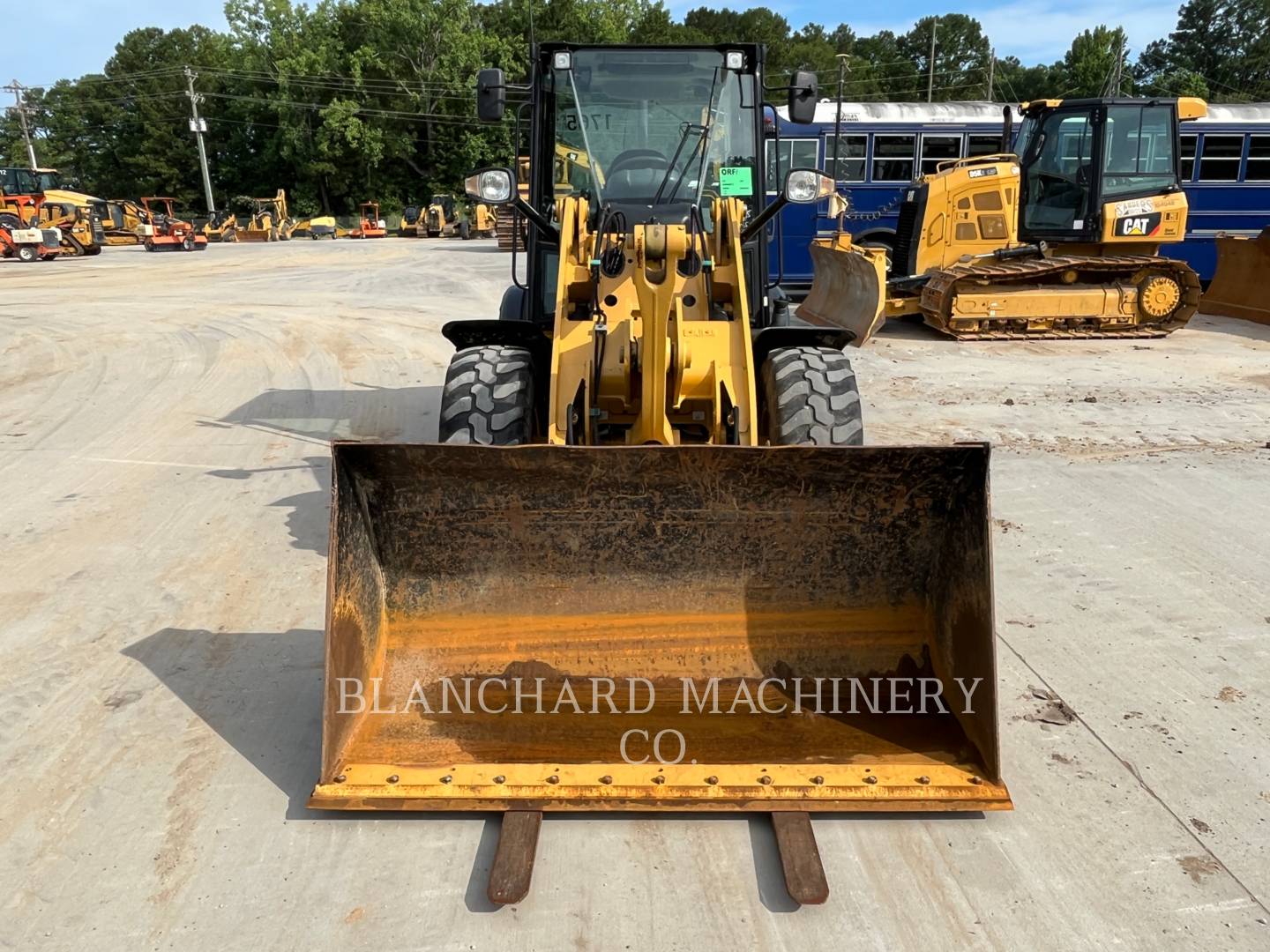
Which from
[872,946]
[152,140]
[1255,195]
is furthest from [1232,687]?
[152,140]

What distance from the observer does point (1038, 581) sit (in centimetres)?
461

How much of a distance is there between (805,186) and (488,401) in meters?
1.81

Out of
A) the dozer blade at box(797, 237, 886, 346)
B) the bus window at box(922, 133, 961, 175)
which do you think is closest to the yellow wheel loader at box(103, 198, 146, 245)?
the bus window at box(922, 133, 961, 175)

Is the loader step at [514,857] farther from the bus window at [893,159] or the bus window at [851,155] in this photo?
the bus window at [893,159]

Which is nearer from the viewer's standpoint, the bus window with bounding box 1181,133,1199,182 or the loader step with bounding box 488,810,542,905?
the loader step with bounding box 488,810,542,905

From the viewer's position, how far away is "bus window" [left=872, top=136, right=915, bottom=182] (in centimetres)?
1606

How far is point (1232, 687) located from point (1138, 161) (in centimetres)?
1035

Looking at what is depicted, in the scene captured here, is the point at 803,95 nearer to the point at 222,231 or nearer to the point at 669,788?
the point at 669,788

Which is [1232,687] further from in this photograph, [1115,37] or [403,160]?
[1115,37]

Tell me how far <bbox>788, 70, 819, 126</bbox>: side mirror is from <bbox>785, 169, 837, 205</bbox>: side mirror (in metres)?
0.45

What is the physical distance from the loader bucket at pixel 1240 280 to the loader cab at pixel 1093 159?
2.17 meters

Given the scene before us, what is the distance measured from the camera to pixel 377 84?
49.2 meters

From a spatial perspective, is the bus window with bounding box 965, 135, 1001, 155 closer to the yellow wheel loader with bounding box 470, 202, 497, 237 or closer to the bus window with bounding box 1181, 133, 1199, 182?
the bus window with bounding box 1181, 133, 1199, 182

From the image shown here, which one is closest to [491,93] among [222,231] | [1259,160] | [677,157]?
[677,157]
